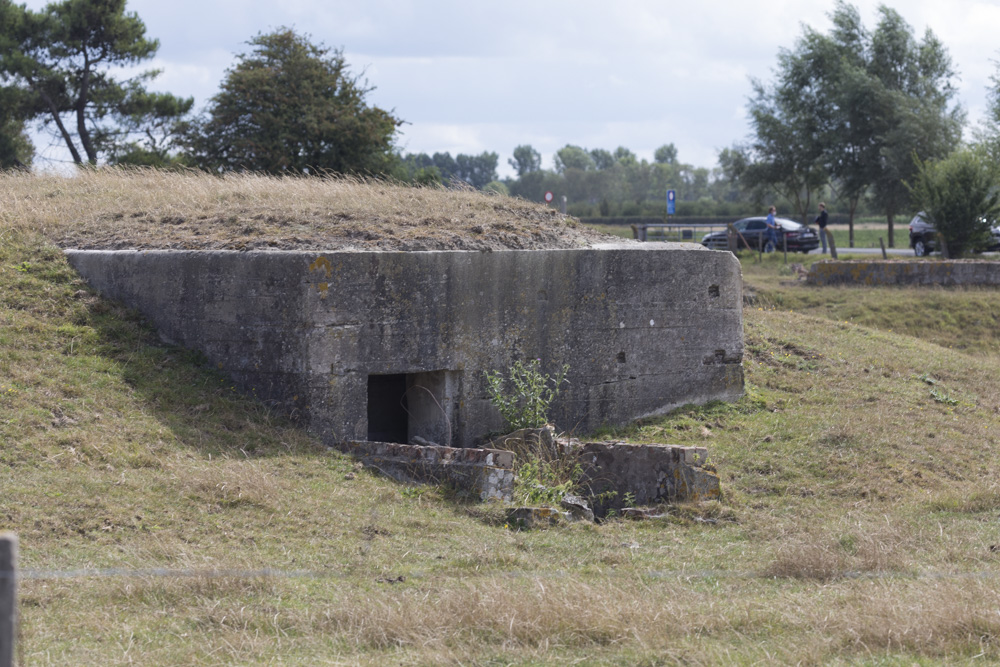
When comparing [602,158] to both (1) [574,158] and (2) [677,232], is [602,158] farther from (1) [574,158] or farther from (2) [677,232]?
(2) [677,232]

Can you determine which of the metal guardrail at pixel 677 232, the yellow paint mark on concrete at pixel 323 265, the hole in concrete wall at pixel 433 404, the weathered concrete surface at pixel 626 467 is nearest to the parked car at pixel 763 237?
the metal guardrail at pixel 677 232

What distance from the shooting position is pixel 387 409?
9797 mm

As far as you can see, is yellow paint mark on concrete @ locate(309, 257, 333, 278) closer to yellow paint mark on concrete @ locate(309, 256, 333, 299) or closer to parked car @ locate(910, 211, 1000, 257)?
yellow paint mark on concrete @ locate(309, 256, 333, 299)

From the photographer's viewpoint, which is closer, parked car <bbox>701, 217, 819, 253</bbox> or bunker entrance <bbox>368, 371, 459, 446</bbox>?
bunker entrance <bbox>368, 371, 459, 446</bbox>

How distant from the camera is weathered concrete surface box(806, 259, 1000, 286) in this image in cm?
1875

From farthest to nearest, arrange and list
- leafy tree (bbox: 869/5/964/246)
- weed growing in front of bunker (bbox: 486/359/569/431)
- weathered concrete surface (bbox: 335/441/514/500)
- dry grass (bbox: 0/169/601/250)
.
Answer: leafy tree (bbox: 869/5/964/246) → dry grass (bbox: 0/169/601/250) → weed growing in front of bunker (bbox: 486/359/569/431) → weathered concrete surface (bbox: 335/441/514/500)

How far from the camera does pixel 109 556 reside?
17.9 ft

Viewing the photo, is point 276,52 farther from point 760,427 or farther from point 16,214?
point 760,427

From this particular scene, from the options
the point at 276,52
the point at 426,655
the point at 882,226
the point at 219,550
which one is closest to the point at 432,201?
the point at 219,550

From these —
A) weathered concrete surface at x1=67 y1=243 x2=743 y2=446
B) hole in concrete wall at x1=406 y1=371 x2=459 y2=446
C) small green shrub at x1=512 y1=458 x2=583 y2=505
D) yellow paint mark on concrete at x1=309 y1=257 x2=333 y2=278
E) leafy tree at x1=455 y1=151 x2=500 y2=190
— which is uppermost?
leafy tree at x1=455 y1=151 x2=500 y2=190

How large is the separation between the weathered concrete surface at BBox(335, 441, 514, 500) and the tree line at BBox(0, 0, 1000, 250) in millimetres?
5973

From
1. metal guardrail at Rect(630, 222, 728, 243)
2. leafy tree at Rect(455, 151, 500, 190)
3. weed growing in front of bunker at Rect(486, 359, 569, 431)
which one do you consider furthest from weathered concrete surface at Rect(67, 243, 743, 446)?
leafy tree at Rect(455, 151, 500, 190)

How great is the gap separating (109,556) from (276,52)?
18077 mm

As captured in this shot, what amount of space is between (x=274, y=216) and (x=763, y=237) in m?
19.8
